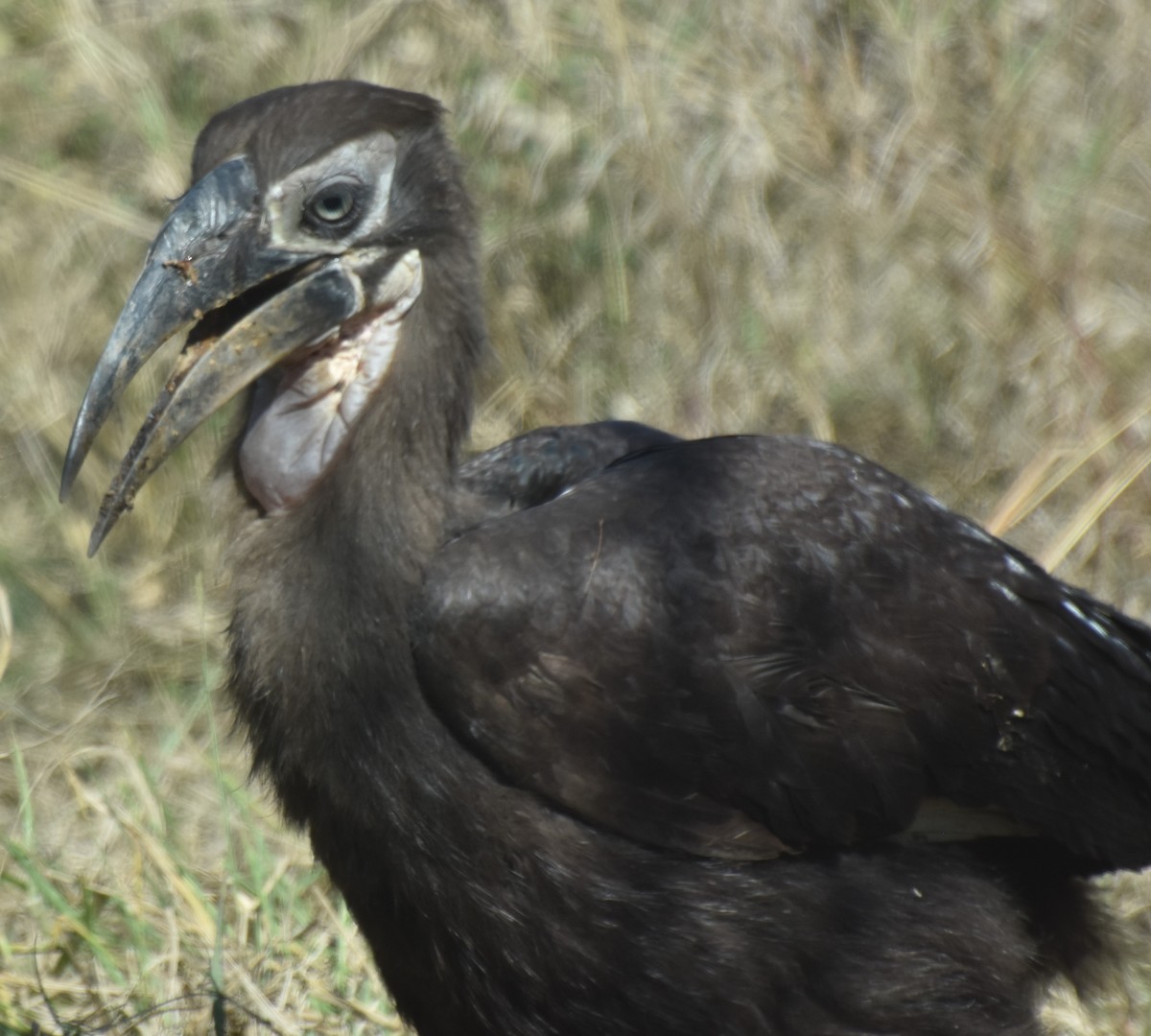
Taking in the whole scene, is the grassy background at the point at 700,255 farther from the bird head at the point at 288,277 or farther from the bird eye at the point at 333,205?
the bird eye at the point at 333,205

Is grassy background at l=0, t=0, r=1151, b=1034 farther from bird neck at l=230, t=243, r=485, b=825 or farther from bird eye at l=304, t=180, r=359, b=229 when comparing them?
bird eye at l=304, t=180, r=359, b=229

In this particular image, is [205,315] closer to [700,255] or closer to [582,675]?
[582,675]

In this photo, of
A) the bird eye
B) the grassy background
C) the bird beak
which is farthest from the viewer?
the grassy background

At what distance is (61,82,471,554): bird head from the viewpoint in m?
2.62

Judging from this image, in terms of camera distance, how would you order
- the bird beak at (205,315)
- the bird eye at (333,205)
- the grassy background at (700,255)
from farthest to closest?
the grassy background at (700,255) < the bird eye at (333,205) < the bird beak at (205,315)

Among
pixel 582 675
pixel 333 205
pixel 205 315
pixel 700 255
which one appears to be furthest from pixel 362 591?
pixel 700 255

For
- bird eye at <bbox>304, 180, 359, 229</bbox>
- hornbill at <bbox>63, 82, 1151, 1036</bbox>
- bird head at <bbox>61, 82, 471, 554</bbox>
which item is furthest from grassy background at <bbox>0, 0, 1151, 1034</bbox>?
bird eye at <bbox>304, 180, 359, 229</bbox>

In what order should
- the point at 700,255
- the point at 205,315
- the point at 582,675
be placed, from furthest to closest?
the point at 700,255
the point at 205,315
the point at 582,675

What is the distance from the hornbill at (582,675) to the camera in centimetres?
261

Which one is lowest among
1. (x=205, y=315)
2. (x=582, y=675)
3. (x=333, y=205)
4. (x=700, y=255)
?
(x=700, y=255)

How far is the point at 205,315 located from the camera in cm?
274

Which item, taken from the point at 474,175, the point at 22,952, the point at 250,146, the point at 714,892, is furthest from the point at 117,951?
the point at 474,175

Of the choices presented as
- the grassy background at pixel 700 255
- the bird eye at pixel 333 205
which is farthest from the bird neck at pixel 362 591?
the grassy background at pixel 700 255

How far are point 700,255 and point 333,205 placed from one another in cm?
205
